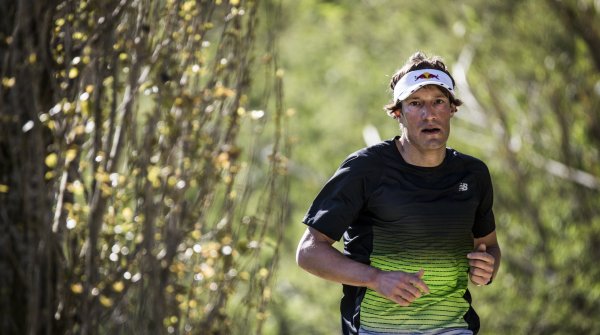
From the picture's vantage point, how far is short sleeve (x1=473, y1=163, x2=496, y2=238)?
434cm

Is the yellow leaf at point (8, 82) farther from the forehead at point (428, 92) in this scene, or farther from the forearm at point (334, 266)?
the forehead at point (428, 92)

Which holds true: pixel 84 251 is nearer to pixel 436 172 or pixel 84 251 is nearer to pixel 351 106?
pixel 436 172

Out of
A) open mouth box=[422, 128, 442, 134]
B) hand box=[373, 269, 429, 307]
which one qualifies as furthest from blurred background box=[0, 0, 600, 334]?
hand box=[373, 269, 429, 307]

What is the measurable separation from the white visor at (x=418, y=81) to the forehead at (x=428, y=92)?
0.05 ft

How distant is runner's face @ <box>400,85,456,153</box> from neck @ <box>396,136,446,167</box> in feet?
0.03

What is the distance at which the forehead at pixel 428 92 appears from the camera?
4203 millimetres

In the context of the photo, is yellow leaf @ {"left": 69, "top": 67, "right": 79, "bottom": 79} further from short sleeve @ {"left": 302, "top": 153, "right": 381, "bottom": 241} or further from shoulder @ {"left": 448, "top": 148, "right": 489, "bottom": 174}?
shoulder @ {"left": 448, "top": 148, "right": 489, "bottom": 174}

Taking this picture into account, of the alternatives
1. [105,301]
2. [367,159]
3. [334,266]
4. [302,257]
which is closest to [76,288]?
[105,301]

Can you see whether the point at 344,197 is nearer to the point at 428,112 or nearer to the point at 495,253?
the point at 428,112

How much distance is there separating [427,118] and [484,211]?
44cm

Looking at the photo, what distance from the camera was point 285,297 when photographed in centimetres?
2069

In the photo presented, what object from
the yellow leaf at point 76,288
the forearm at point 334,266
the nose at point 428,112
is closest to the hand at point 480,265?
the forearm at point 334,266

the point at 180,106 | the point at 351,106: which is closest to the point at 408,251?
the point at 180,106

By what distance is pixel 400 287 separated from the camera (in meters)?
3.84
